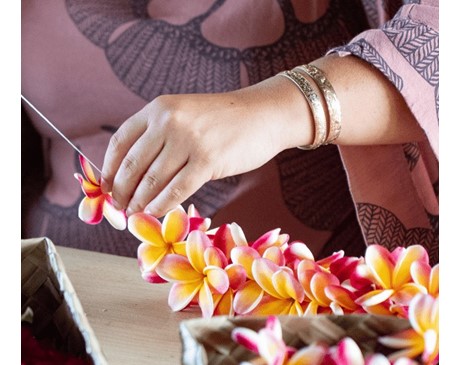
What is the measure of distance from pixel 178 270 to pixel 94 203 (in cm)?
6

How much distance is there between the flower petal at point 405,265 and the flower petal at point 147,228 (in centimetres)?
12

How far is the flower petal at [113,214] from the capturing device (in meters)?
0.39

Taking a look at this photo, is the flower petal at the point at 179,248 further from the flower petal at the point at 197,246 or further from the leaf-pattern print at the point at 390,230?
the leaf-pattern print at the point at 390,230

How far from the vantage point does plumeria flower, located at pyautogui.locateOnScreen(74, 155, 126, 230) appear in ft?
1.24

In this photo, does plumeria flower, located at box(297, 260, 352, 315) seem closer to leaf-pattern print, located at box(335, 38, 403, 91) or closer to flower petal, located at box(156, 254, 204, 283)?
flower petal, located at box(156, 254, 204, 283)

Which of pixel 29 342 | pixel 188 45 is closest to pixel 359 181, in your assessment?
pixel 188 45

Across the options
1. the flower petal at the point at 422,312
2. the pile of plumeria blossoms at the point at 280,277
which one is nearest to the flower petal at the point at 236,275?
the pile of plumeria blossoms at the point at 280,277

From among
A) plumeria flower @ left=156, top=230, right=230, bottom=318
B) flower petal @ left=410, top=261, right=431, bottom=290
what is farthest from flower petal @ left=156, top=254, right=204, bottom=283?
flower petal @ left=410, top=261, right=431, bottom=290

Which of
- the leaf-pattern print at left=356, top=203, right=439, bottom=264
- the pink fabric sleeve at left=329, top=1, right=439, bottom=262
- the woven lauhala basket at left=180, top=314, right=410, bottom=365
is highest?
the woven lauhala basket at left=180, top=314, right=410, bottom=365

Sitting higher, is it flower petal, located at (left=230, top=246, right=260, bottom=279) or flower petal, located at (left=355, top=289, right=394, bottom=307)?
flower petal, located at (left=355, top=289, right=394, bottom=307)

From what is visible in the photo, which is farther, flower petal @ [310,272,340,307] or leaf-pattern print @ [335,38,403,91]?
leaf-pattern print @ [335,38,403,91]

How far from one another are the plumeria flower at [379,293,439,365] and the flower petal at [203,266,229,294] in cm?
11

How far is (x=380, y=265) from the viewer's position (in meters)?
0.31

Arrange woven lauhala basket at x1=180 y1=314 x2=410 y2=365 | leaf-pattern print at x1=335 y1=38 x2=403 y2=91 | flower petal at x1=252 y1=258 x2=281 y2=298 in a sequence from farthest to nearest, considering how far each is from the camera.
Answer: leaf-pattern print at x1=335 y1=38 x2=403 y2=91, flower petal at x1=252 y1=258 x2=281 y2=298, woven lauhala basket at x1=180 y1=314 x2=410 y2=365
